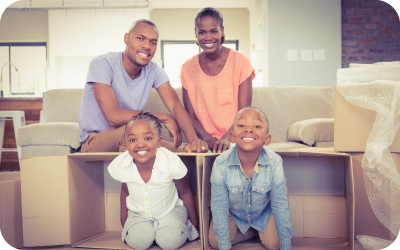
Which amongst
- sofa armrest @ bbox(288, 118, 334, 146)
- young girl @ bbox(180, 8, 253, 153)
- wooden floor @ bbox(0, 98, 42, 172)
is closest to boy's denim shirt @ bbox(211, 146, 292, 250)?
young girl @ bbox(180, 8, 253, 153)

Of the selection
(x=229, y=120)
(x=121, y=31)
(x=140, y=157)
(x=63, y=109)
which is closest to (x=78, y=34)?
(x=121, y=31)

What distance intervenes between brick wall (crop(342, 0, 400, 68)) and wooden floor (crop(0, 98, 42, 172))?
3.53m

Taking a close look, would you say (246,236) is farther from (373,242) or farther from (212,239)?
(373,242)

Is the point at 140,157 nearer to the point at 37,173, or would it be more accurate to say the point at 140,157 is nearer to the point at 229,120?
the point at 37,173

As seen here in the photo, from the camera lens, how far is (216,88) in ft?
5.45

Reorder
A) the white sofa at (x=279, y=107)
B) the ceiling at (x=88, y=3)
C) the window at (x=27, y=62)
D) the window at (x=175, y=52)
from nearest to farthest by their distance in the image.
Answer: the white sofa at (x=279, y=107), the ceiling at (x=88, y=3), the window at (x=27, y=62), the window at (x=175, y=52)

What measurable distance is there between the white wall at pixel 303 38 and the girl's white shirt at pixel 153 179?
270 cm

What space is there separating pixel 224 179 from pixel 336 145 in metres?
0.40

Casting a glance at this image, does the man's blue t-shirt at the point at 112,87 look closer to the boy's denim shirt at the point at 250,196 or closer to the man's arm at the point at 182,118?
the man's arm at the point at 182,118

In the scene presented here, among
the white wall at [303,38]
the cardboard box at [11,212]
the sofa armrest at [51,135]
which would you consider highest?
the white wall at [303,38]

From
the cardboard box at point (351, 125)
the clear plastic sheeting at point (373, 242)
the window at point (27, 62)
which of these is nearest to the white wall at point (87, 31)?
the window at point (27, 62)

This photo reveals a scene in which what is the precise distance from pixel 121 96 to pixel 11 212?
2.01 feet

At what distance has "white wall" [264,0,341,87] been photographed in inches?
140

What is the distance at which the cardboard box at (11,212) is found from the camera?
3.79ft
